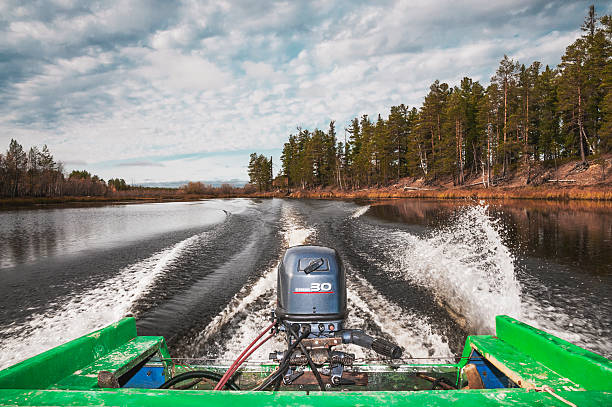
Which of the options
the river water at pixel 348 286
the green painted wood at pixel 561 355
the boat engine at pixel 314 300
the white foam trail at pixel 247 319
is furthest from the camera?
the river water at pixel 348 286

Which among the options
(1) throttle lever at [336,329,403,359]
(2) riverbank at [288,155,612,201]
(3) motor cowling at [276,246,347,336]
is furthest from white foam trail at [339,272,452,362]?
(2) riverbank at [288,155,612,201]

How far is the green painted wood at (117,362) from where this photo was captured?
2078mm

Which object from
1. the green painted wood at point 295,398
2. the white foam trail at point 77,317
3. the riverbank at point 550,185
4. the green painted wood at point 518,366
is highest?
the riverbank at point 550,185

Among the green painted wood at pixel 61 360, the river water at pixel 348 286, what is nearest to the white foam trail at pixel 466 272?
the river water at pixel 348 286

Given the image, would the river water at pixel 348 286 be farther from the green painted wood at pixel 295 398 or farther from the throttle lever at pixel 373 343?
the green painted wood at pixel 295 398

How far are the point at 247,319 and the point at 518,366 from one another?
398 cm

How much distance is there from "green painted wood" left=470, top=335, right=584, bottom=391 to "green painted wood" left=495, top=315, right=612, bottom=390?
0.04 metres

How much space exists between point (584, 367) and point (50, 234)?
2059cm

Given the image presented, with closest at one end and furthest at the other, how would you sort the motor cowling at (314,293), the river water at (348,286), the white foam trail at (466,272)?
the motor cowling at (314,293) → the river water at (348,286) → the white foam trail at (466,272)

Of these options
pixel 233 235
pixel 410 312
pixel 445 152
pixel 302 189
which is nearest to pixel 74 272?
pixel 233 235

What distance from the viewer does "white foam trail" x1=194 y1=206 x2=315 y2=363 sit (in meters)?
4.21

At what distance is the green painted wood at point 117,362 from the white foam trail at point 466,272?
14.9ft

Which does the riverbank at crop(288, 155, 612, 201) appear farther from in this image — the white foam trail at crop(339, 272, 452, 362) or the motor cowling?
the motor cowling

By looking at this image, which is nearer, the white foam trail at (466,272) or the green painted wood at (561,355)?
the green painted wood at (561,355)
